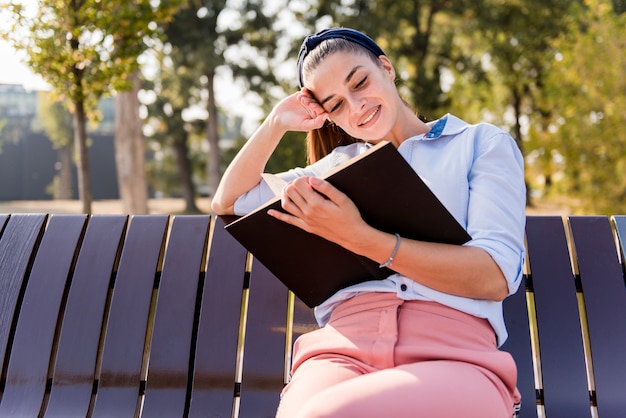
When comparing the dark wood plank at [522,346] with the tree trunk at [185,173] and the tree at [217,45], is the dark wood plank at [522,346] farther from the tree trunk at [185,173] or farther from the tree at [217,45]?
the tree trunk at [185,173]

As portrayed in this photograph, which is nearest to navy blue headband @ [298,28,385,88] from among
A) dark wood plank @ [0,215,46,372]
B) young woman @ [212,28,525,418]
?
young woman @ [212,28,525,418]

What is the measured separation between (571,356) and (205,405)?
1352 mm

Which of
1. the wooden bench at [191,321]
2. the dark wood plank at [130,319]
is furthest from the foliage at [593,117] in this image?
the dark wood plank at [130,319]

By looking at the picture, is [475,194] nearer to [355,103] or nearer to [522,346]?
[355,103]

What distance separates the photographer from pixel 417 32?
24062 millimetres

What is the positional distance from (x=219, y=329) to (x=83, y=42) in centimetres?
539

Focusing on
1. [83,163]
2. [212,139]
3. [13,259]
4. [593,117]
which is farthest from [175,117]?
[13,259]

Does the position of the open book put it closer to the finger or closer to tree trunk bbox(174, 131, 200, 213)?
the finger

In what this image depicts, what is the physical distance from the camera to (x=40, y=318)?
2.91 meters

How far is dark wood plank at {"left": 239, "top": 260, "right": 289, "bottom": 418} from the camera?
2646 mm

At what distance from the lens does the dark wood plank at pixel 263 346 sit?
2.65m

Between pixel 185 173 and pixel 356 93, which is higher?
pixel 185 173

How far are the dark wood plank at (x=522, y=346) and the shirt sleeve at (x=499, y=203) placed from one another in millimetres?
693


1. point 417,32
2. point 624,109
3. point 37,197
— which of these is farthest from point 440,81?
point 37,197
